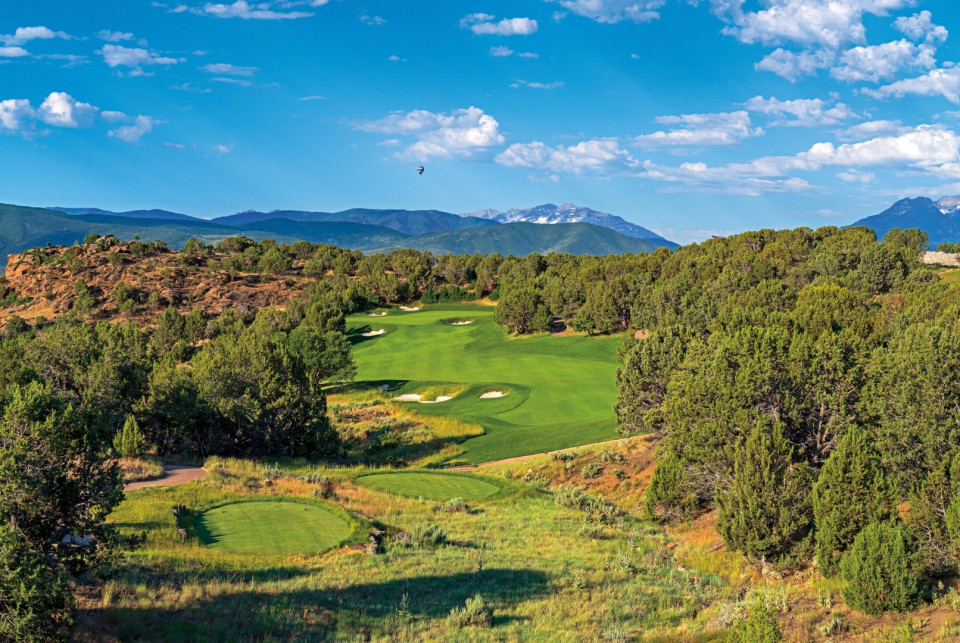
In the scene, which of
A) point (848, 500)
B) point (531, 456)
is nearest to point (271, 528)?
point (848, 500)

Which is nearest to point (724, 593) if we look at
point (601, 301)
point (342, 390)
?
point (342, 390)

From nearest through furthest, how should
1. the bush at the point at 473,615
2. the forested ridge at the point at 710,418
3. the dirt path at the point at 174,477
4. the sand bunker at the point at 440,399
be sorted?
the forested ridge at the point at 710,418, the bush at the point at 473,615, the dirt path at the point at 174,477, the sand bunker at the point at 440,399

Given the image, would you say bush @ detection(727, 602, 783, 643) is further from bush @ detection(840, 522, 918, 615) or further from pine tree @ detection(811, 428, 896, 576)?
pine tree @ detection(811, 428, 896, 576)

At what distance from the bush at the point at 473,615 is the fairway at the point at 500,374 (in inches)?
1095

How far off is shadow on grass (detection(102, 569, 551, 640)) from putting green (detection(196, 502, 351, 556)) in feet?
7.71

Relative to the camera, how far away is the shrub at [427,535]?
2338cm

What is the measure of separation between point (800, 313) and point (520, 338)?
47.4m

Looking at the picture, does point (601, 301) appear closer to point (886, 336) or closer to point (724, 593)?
point (886, 336)

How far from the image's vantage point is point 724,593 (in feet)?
68.5

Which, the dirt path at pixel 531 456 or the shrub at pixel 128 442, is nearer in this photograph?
the shrub at pixel 128 442

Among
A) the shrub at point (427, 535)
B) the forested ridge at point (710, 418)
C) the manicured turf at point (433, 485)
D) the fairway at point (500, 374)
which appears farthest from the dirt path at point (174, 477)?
the fairway at point (500, 374)

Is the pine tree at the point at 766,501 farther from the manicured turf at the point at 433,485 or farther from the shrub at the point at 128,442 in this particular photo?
the shrub at the point at 128,442

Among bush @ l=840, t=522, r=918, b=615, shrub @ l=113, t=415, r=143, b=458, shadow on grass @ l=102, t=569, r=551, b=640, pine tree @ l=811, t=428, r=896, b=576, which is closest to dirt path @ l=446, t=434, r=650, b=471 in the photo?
shrub @ l=113, t=415, r=143, b=458

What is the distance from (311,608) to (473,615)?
4.15m
